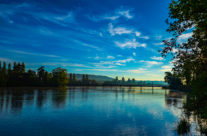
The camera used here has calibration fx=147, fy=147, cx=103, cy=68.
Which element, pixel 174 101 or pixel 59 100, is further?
pixel 174 101

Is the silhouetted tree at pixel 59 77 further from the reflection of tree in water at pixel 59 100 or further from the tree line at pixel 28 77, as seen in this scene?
the reflection of tree in water at pixel 59 100

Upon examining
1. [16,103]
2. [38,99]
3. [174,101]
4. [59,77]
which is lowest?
[174,101]

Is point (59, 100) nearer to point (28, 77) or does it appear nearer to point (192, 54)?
point (192, 54)

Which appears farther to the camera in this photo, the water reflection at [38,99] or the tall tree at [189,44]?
the water reflection at [38,99]

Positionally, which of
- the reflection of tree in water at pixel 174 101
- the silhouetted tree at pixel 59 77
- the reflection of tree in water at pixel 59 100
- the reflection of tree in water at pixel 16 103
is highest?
the silhouetted tree at pixel 59 77

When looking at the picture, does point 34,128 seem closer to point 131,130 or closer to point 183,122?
point 131,130

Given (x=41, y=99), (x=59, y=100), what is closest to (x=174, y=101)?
(x=59, y=100)

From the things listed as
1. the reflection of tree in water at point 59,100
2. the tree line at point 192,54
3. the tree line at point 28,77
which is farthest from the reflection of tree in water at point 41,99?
the tree line at point 28,77

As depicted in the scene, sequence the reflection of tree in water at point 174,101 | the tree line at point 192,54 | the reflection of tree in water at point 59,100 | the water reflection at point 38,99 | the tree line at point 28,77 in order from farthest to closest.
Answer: the tree line at point 28,77, the reflection of tree in water at point 174,101, the reflection of tree in water at point 59,100, the water reflection at point 38,99, the tree line at point 192,54

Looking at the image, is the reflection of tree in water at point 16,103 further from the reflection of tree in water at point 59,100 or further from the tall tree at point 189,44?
the tall tree at point 189,44

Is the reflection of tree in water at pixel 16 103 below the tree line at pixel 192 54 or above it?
below

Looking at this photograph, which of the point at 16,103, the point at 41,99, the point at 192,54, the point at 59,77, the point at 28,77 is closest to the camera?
the point at 192,54

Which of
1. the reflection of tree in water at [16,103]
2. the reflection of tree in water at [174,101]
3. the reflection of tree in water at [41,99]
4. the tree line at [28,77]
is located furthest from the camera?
the tree line at [28,77]

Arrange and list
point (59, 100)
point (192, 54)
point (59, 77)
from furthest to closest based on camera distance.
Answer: point (59, 77) → point (59, 100) → point (192, 54)
